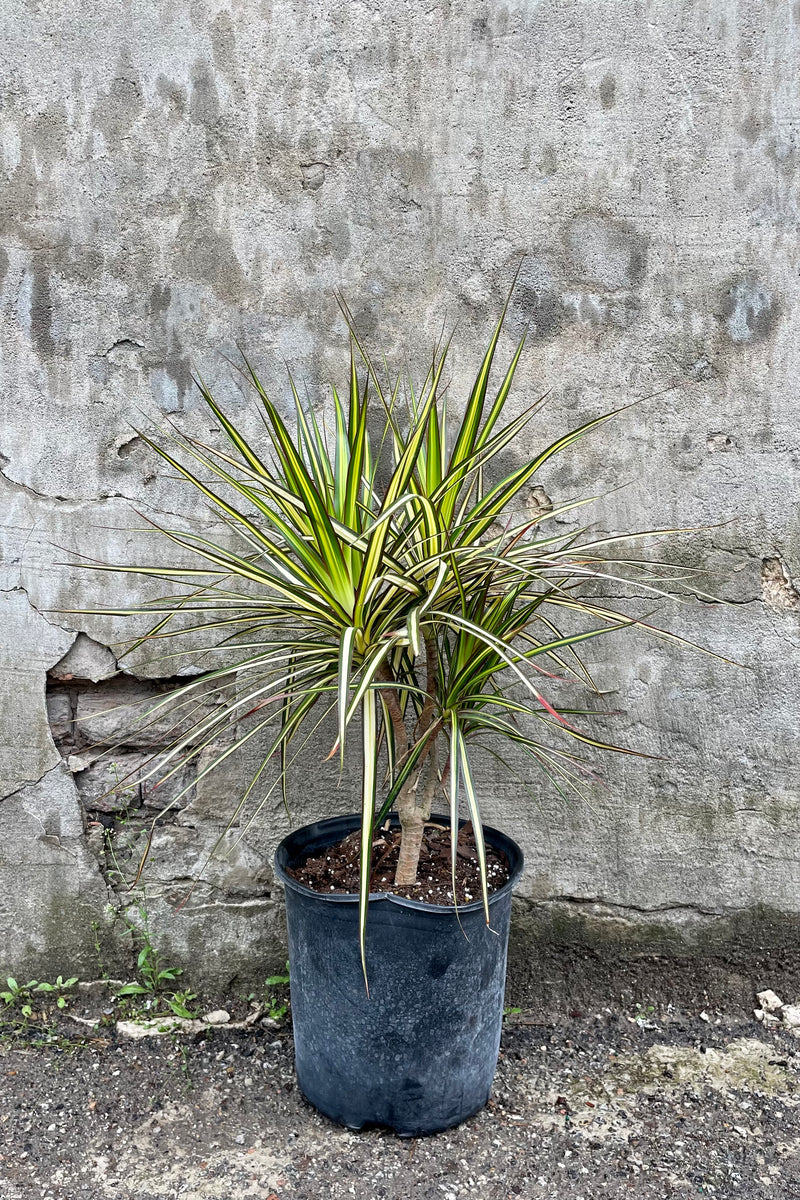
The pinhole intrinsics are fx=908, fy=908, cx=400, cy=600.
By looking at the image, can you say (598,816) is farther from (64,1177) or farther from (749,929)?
(64,1177)

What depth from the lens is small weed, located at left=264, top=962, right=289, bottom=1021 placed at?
6.79 feet

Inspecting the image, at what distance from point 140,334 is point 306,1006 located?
145 cm

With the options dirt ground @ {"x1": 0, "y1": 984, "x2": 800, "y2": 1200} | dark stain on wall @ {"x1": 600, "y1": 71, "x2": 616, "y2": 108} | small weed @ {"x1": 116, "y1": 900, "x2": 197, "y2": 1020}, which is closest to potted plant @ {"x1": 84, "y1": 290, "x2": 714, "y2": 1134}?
dirt ground @ {"x1": 0, "y1": 984, "x2": 800, "y2": 1200}

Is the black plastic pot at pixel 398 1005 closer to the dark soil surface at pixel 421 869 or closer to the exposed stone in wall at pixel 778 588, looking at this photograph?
the dark soil surface at pixel 421 869

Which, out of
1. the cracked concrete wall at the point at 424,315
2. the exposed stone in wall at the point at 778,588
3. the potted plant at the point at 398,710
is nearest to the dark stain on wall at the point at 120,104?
the cracked concrete wall at the point at 424,315

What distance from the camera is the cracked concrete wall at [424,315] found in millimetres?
1956

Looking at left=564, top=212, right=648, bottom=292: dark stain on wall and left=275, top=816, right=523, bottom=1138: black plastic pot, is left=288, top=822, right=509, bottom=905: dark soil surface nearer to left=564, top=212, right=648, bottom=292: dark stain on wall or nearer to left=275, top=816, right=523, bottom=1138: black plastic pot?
left=275, top=816, right=523, bottom=1138: black plastic pot

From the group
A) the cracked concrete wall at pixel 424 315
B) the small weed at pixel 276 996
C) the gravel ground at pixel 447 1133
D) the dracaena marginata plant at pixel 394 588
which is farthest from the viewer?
the small weed at pixel 276 996

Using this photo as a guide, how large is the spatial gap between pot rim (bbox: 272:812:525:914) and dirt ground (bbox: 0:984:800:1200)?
0.47 m

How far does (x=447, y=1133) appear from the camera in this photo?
173 cm

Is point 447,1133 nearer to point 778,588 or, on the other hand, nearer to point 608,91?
point 778,588

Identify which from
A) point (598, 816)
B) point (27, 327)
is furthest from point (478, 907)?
point (27, 327)

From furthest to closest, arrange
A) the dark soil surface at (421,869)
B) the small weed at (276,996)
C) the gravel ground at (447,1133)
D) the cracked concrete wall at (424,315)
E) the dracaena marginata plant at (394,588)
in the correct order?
the small weed at (276,996) → the cracked concrete wall at (424,315) → the dark soil surface at (421,869) → the gravel ground at (447,1133) → the dracaena marginata plant at (394,588)

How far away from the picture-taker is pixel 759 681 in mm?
2080
